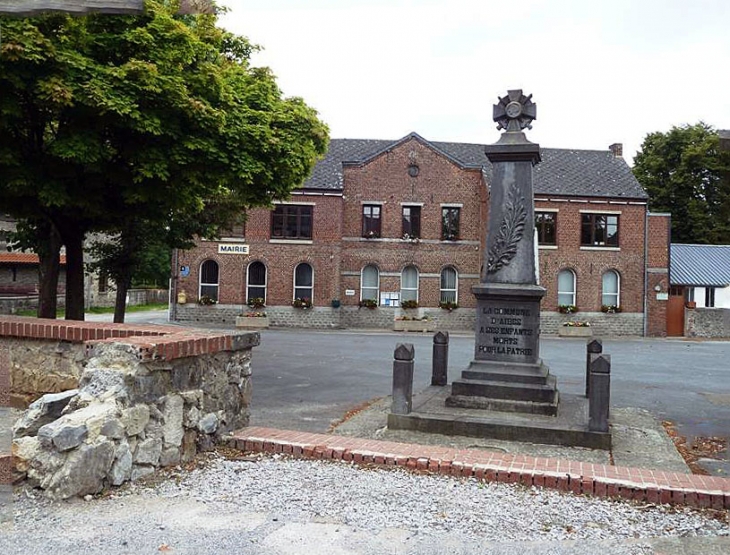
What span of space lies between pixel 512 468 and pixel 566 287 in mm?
27076

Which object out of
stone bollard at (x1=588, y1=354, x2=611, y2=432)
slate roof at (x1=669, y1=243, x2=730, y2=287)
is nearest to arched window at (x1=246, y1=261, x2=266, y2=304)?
slate roof at (x1=669, y1=243, x2=730, y2=287)

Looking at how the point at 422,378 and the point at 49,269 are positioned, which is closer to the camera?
the point at 49,269

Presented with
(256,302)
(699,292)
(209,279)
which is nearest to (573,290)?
(699,292)

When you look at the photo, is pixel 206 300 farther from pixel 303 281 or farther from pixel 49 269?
pixel 49 269

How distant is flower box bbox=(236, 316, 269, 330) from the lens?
28.5 m

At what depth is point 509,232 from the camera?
29.3ft

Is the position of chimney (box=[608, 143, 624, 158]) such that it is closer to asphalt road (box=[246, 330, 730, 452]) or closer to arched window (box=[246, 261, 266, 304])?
asphalt road (box=[246, 330, 730, 452])

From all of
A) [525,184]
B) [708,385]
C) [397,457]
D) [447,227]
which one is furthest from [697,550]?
[447,227]

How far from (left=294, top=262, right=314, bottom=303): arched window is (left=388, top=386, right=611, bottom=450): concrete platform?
2242 centimetres

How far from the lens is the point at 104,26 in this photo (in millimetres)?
9047

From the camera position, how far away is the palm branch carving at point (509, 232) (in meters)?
8.88

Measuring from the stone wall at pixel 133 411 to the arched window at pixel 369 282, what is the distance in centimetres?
2499

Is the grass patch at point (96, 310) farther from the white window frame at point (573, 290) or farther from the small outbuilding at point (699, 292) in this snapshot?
the small outbuilding at point (699, 292)

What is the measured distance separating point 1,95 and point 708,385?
1361 centimetres
